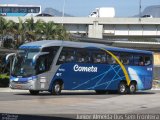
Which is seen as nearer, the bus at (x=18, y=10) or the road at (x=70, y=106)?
the road at (x=70, y=106)

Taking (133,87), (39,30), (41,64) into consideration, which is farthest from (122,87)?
(39,30)

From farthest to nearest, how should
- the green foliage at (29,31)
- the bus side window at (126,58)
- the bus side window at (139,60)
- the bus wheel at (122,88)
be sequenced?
the green foliage at (29,31) → the bus side window at (139,60) → the bus wheel at (122,88) → the bus side window at (126,58)

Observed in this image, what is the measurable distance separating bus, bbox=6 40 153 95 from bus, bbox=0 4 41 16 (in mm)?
59176

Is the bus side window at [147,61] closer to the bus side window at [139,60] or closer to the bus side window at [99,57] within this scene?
the bus side window at [139,60]

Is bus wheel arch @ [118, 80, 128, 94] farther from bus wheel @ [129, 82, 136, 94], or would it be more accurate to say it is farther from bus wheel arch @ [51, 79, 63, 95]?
bus wheel arch @ [51, 79, 63, 95]

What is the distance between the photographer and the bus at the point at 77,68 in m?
29.4

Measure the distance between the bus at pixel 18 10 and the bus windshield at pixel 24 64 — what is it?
6247 centimetres

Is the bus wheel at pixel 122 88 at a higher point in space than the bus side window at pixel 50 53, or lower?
lower

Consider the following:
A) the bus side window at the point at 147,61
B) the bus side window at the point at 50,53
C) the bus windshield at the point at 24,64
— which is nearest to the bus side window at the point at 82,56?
the bus side window at the point at 50,53

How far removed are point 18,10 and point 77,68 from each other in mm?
64203

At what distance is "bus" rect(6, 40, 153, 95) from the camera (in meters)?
29.4

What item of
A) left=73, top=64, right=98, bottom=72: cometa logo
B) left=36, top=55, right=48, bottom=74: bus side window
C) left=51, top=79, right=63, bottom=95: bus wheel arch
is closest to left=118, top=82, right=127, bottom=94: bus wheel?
left=73, top=64, right=98, bottom=72: cometa logo

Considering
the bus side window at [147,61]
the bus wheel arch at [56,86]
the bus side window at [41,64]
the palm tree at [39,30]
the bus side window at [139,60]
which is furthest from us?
the palm tree at [39,30]

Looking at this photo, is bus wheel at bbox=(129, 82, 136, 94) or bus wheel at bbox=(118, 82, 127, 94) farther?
bus wheel at bbox=(129, 82, 136, 94)
